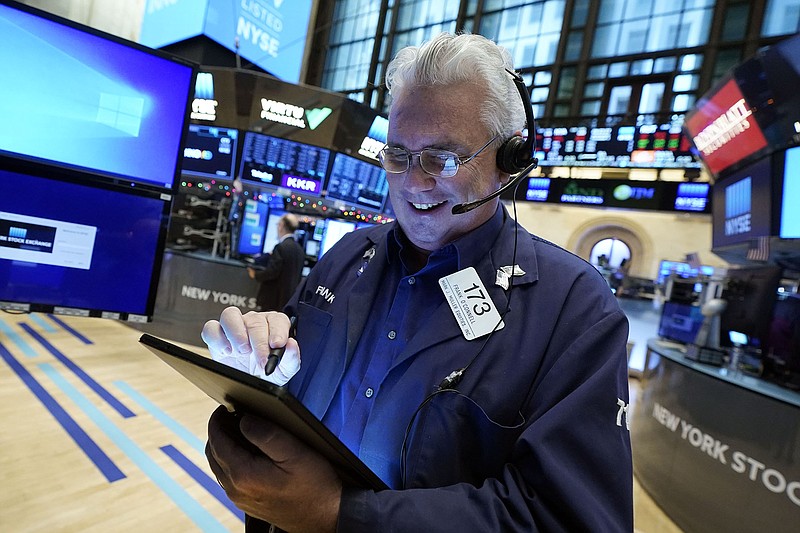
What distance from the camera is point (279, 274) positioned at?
15.8 feet

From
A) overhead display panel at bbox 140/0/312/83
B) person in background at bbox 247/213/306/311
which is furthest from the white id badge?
overhead display panel at bbox 140/0/312/83

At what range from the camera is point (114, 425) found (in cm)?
309

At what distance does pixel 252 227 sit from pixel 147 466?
4.23m

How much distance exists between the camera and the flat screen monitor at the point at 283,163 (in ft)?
17.9

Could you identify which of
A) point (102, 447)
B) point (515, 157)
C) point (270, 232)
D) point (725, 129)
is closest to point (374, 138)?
point (270, 232)

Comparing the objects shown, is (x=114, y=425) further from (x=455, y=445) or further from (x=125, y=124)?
(x=455, y=445)

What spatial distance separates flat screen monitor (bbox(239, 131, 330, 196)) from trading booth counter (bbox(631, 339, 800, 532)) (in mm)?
4334

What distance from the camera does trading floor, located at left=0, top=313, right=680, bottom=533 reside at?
2.21 meters

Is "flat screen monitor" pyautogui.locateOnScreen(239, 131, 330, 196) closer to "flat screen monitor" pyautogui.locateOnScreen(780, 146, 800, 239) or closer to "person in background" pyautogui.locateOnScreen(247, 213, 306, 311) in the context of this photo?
"person in background" pyautogui.locateOnScreen(247, 213, 306, 311)

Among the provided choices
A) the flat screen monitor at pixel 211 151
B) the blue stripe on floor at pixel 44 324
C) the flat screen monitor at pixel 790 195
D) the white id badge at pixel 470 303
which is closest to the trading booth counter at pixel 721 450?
the flat screen monitor at pixel 790 195


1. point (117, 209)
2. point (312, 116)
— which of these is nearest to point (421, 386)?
point (117, 209)

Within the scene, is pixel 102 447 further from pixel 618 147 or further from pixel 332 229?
pixel 618 147

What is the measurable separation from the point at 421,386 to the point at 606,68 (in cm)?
1263

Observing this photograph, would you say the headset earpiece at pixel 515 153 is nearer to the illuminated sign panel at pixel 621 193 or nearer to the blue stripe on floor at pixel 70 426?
the blue stripe on floor at pixel 70 426
